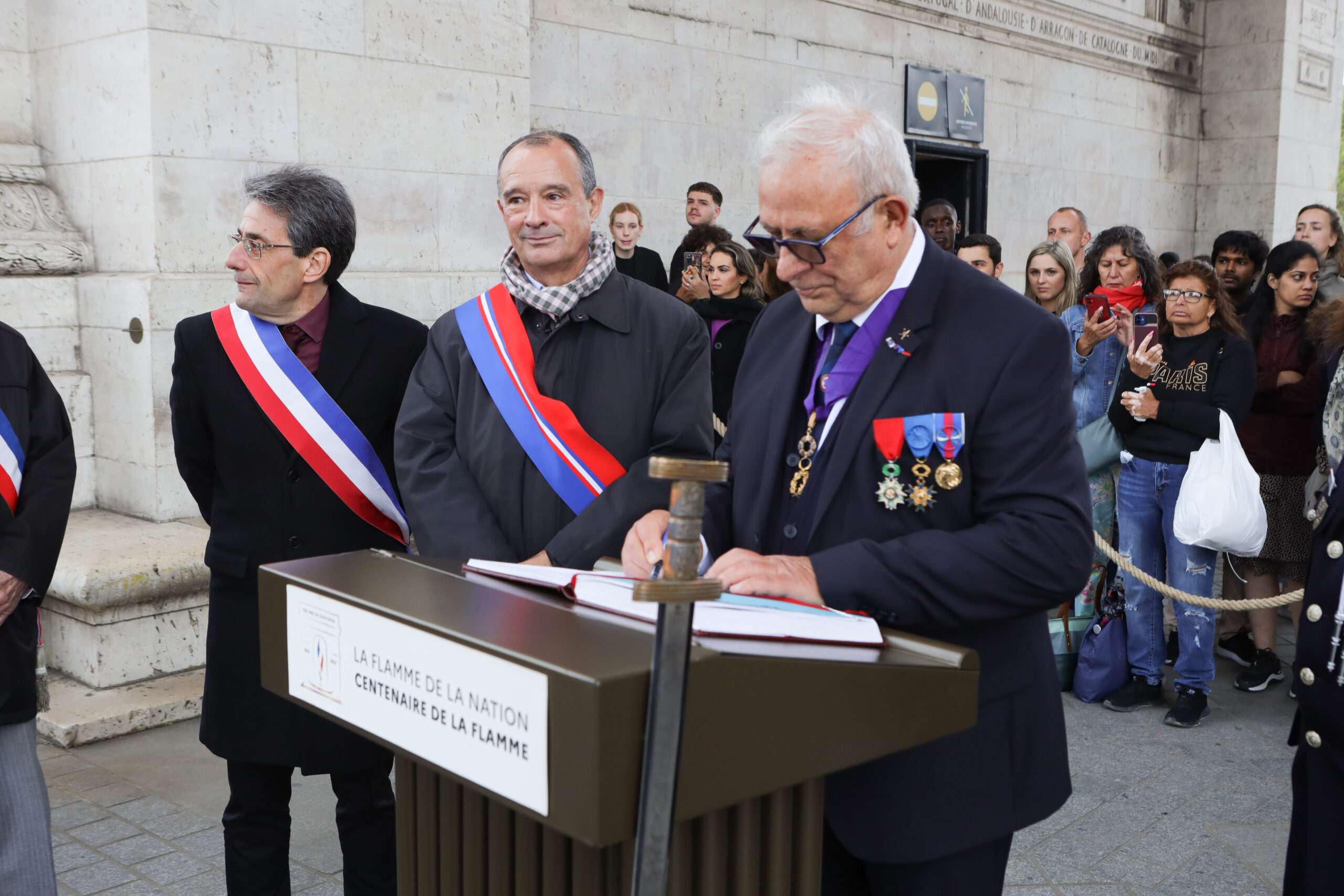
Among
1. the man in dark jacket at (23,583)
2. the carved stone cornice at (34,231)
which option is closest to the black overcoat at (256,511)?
the man in dark jacket at (23,583)

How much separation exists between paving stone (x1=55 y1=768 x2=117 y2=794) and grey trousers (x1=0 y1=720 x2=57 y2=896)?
1.51 m

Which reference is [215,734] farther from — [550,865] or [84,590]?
[84,590]

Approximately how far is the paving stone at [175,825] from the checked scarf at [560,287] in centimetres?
215

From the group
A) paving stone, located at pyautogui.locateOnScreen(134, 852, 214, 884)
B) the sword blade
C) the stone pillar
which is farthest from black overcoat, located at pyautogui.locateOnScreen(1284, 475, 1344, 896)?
the stone pillar

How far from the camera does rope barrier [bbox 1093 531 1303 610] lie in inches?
178

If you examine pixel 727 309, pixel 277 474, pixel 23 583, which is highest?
pixel 727 309

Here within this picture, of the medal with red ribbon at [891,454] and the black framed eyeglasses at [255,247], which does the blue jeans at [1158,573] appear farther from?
the black framed eyeglasses at [255,247]

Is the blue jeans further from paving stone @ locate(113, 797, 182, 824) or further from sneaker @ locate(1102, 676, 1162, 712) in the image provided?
paving stone @ locate(113, 797, 182, 824)

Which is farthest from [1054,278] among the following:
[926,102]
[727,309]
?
[926,102]

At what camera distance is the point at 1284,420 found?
552 centimetres

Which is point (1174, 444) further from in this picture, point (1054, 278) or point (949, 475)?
point (949, 475)

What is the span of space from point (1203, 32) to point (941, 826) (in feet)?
48.8

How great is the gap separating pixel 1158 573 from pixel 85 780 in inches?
166

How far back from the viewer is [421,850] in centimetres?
167
